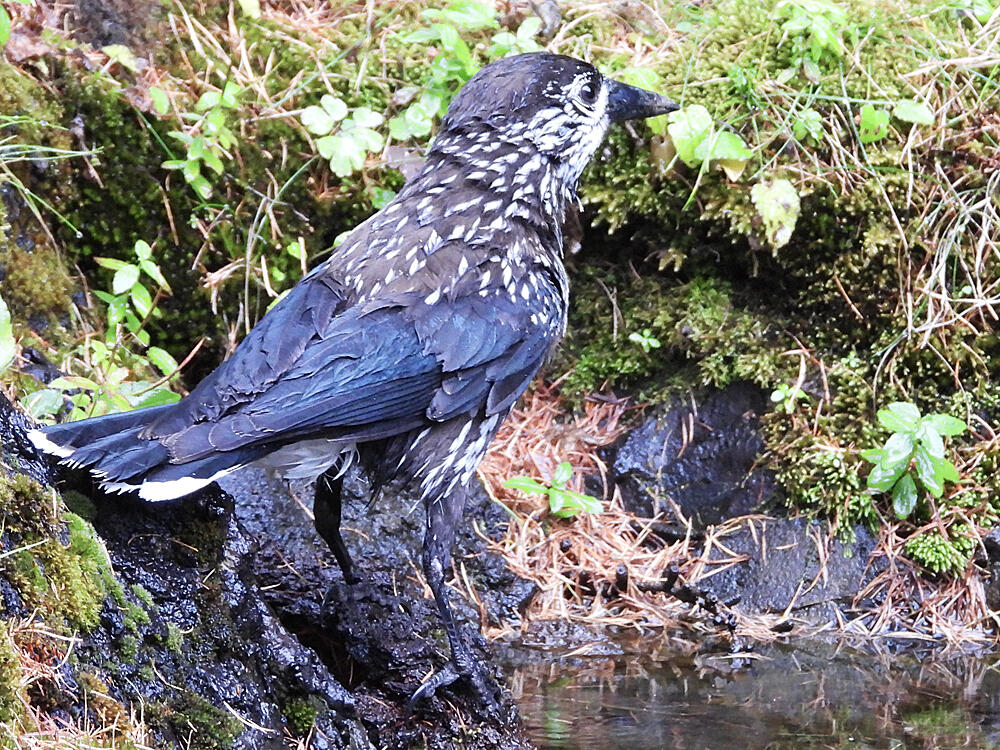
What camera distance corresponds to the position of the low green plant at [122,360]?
160 inches

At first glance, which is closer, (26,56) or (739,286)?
(26,56)

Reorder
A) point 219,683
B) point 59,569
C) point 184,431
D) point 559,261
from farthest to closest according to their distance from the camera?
point 559,261 → point 184,431 → point 219,683 → point 59,569

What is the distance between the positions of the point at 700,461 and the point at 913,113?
66.5 inches

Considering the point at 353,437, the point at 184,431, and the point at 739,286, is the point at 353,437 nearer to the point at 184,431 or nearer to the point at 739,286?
the point at 184,431

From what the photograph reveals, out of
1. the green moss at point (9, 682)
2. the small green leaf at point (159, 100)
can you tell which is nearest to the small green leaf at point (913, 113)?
the small green leaf at point (159, 100)

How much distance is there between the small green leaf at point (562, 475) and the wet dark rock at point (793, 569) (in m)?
0.68

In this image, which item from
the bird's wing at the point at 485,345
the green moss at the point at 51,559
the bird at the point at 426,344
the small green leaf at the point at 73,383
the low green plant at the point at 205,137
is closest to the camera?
the green moss at the point at 51,559

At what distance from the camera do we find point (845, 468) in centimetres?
476

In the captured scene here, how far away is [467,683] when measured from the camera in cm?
→ 345

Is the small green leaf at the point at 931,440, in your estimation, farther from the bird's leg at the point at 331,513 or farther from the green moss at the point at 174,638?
the green moss at the point at 174,638

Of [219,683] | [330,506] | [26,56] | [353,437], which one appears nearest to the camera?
[219,683]

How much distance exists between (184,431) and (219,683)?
Result: 28.6 inches

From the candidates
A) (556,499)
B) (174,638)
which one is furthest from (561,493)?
(174,638)

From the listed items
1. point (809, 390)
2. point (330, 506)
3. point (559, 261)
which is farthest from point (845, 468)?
point (330, 506)
